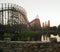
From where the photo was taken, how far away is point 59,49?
8359mm

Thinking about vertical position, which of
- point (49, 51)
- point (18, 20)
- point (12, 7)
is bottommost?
point (49, 51)

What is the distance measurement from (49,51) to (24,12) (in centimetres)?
1738

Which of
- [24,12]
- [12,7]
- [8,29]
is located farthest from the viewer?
[24,12]

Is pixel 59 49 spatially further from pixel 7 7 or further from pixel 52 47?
pixel 7 7

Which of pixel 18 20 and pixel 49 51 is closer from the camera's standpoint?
pixel 49 51

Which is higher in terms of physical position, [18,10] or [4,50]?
[18,10]

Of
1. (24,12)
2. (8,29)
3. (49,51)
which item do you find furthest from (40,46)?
(24,12)

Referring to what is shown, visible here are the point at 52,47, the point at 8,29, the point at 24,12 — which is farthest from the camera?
the point at 24,12

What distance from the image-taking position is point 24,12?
25.4 metres

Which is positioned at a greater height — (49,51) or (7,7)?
(7,7)

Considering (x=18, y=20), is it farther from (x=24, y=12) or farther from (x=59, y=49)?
(x=59, y=49)

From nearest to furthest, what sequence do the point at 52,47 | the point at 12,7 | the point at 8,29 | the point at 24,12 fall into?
the point at 52,47 → the point at 8,29 → the point at 12,7 → the point at 24,12

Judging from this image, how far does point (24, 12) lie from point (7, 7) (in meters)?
3.58

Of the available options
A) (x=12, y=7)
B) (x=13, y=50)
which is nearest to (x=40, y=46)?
(x=13, y=50)
